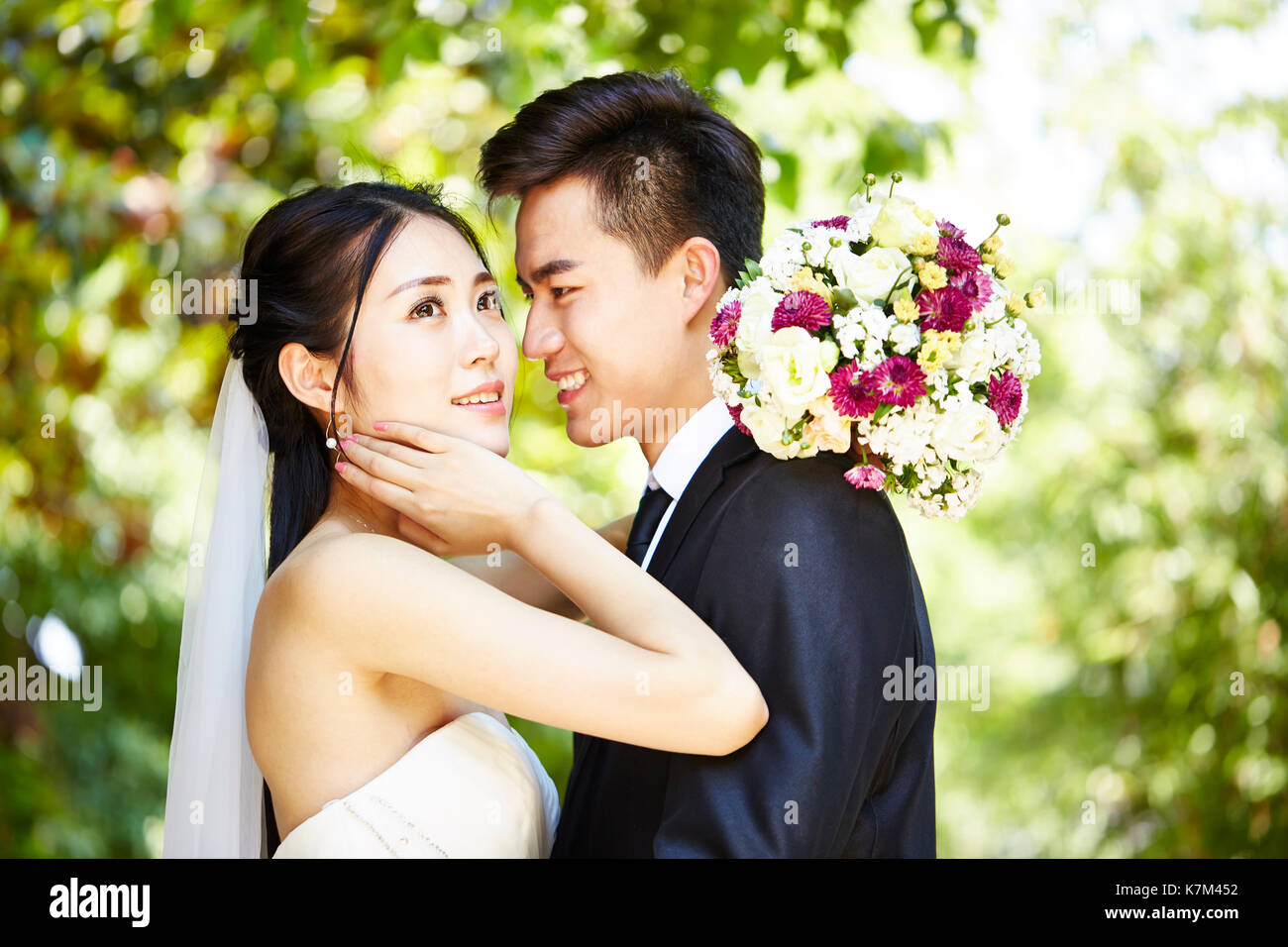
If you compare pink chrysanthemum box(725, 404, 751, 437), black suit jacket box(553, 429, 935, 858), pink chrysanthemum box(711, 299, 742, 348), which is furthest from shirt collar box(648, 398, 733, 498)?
pink chrysanthemum box(711, 299, 742, 348)

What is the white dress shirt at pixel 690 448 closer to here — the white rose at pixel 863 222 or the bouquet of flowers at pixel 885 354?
the bouquet of flowers at pixel 885 354

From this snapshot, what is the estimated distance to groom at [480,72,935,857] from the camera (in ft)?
7.84

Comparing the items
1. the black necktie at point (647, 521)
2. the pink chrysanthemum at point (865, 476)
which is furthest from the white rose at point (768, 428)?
the black necktie at point (647, 521)

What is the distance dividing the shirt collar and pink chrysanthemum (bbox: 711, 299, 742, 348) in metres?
0.38

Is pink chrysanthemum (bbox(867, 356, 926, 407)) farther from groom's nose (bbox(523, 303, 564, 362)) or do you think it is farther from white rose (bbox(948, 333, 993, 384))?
groom's nose (bbox(523, 303, 564, 362))

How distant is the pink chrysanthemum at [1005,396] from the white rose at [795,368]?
1.17 ft

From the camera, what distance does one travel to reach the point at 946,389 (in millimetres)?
2357

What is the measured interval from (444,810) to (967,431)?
4.55ft

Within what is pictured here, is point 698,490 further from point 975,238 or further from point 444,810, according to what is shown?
point 975,238

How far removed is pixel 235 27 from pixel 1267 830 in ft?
21.3
